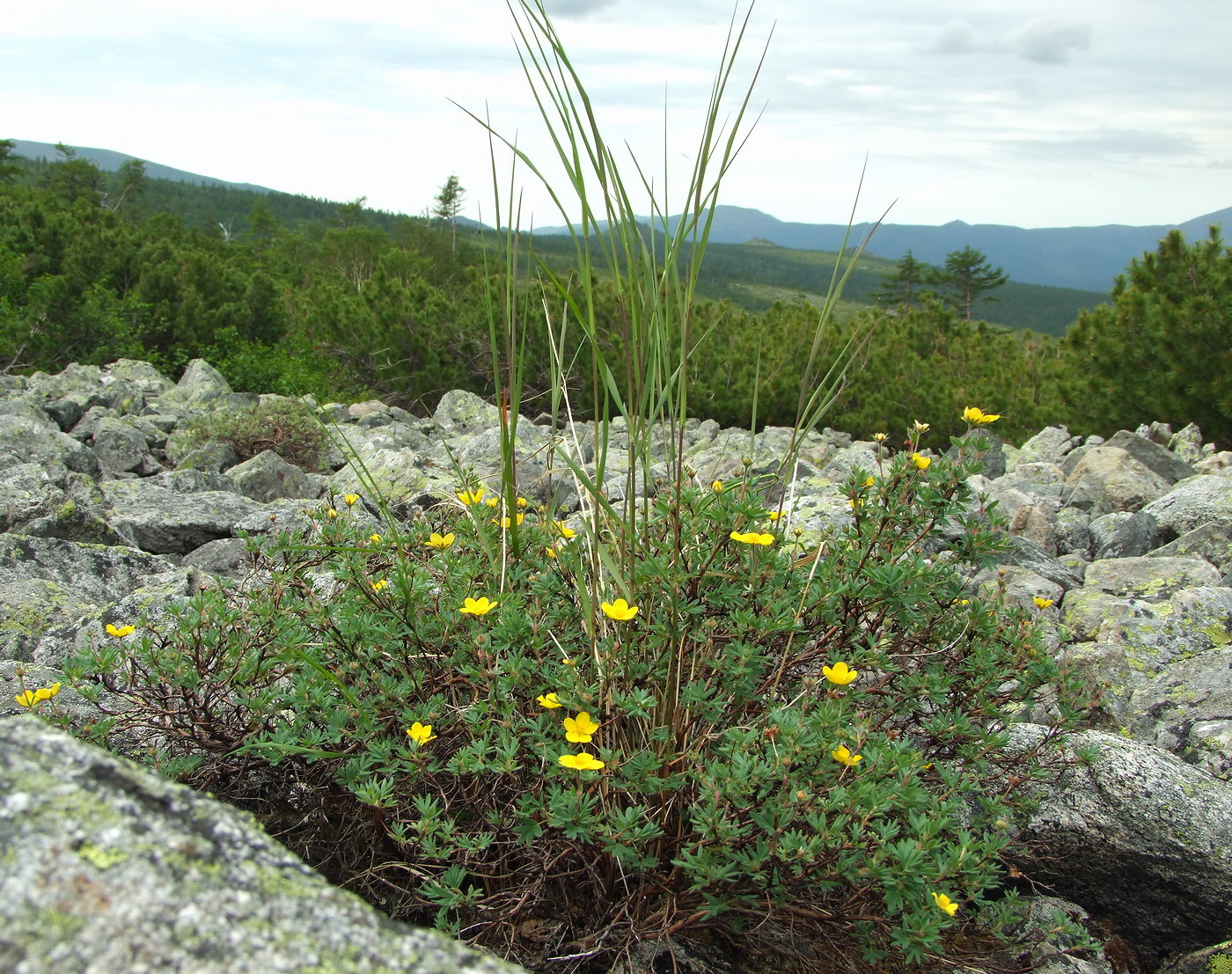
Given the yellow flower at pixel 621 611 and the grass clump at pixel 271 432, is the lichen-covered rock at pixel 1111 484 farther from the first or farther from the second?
the grass clump at pixel 271 432

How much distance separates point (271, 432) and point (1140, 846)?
7.86m

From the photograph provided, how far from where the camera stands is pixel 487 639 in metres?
1.87

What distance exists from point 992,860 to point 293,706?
1609 mm

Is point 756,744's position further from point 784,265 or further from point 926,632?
point 784,265

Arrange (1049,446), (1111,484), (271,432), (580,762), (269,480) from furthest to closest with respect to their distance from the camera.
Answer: (1049,446) < (271,432) < (269,480) < (1111,484) < (580,762)

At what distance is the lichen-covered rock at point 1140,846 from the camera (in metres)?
2.21

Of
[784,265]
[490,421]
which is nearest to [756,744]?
[490,421]

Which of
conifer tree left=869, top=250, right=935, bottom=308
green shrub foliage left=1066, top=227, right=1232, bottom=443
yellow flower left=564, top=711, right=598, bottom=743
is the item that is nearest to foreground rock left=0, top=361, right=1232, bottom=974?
yellow flower left=564, top=711, right=598, bottom=743

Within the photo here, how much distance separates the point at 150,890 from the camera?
0.81 meters

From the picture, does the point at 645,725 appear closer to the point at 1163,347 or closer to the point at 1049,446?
the point at 1049,446

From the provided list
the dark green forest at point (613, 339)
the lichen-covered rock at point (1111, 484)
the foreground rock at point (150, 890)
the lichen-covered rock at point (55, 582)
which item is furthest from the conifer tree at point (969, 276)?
the foreground rock at point (150, 890)

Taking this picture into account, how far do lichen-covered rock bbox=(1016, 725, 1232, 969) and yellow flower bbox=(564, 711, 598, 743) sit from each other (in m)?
1.27

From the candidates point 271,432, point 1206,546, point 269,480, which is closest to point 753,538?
point 1206,546

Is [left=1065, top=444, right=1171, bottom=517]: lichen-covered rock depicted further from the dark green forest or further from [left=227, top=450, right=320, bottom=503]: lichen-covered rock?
[left=227, top=450, right=320, bottom=503]: lichen-covered rock
